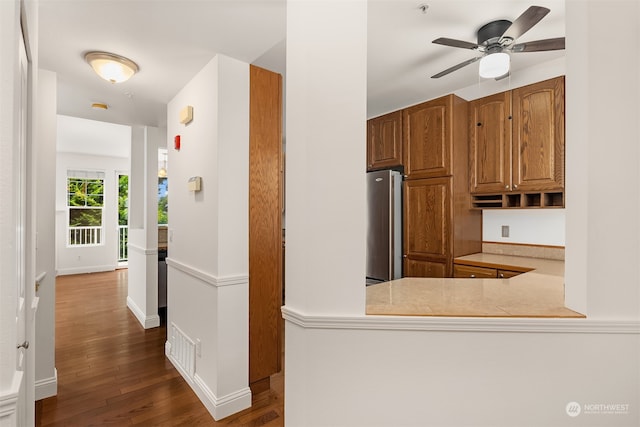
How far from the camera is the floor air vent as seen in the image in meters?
2.46

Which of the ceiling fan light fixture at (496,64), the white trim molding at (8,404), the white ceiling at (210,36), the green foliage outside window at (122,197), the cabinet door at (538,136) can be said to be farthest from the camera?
the green foliage outside window at (122,197)

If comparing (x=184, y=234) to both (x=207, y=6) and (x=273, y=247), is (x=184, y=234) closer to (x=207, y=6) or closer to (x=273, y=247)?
(x=273, y=247)

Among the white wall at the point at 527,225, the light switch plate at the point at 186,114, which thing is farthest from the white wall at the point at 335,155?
the white wall at the point at 527,225

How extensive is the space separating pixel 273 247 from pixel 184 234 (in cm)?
85

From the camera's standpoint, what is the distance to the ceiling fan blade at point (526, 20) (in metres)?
1.60

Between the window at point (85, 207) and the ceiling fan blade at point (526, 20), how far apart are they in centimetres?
790

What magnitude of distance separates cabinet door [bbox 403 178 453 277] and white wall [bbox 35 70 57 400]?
10.4 ft

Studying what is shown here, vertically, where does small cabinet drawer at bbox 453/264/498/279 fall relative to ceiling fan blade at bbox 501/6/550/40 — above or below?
below

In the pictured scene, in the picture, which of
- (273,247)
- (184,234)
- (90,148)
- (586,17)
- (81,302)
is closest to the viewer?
(586,17)

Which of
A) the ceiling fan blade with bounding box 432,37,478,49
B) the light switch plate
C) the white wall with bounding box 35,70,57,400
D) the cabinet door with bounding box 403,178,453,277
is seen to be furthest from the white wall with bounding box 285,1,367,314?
the white wall with bounding box 35,70,57,400

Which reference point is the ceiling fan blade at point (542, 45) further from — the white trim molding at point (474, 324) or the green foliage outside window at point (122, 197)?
the green foliage outside window at point (122, 197)

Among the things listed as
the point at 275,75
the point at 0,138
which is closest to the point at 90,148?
the point at 275,75

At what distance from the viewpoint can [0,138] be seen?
771 millimetres

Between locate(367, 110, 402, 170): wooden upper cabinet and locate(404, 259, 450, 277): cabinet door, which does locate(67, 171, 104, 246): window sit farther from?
locate(404, 259, 450, 277): cabinet door
